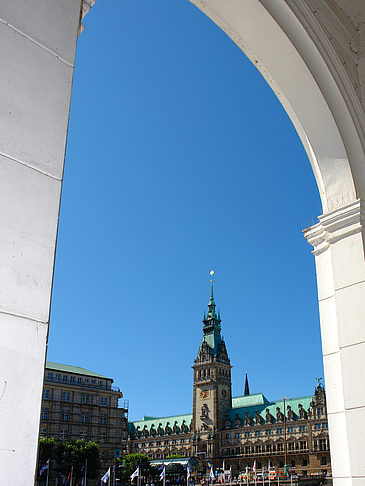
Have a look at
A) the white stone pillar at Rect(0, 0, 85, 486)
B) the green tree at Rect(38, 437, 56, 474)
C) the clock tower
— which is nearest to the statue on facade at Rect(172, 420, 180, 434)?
the clock tower

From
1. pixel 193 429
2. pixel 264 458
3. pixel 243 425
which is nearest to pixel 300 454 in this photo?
pixel 264 458

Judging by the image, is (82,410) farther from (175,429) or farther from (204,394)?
(175,429)

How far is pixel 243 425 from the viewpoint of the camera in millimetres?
66438

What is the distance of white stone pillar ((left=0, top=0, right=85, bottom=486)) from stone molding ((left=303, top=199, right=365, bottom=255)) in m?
2.18

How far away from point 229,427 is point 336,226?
6949cm

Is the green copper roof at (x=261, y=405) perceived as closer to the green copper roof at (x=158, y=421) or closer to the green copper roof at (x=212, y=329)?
the green copper roof at (x=158, y=421)

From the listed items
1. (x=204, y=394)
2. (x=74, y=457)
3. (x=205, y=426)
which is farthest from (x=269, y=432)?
(x=74, y=457)

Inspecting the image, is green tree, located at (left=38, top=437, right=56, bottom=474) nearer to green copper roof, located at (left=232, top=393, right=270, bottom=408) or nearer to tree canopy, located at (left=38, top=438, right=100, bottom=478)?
tree canopy, located at (left=38, top=438, right=100, bottom=478)

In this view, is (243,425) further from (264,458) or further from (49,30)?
(49,30)

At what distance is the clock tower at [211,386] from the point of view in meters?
68.4

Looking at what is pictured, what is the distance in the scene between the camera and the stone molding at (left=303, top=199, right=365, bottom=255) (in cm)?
305

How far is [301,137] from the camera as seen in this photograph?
3334 mm

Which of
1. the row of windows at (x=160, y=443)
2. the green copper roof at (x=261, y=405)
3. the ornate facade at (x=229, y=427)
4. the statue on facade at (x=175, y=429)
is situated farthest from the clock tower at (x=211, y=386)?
the statue on facade at (x=175, y=429)

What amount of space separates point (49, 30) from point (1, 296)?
0.78 metres
